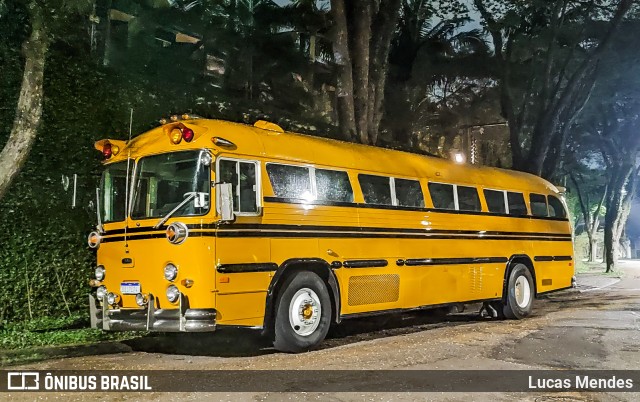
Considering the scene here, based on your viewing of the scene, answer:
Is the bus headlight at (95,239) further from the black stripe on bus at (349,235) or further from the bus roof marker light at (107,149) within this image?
the black stripe on bus at (349,235)

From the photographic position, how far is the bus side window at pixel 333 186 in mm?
9664

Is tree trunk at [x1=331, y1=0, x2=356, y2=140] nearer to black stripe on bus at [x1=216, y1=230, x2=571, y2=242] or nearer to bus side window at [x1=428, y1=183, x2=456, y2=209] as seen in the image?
bus side window at [x1=428, y1=183, x2=456, y2=209]

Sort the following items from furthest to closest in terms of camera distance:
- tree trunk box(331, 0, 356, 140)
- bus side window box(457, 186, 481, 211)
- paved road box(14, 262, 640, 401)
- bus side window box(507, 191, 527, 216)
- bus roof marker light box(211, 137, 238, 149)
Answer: tree trunk box(331, 0, 356, 140) → bus side window box(507, 191, 527, 216) → bus side window box(457, 186, 481, 211) → bus roof marker light box(211, 137, 238, 149) → paved road box(14, 262, 640, 401)

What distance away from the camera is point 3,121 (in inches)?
427

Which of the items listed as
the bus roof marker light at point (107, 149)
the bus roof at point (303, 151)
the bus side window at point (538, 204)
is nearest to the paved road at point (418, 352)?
the bus side window at point (538, 204)

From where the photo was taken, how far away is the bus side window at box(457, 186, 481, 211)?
1239 centimetres

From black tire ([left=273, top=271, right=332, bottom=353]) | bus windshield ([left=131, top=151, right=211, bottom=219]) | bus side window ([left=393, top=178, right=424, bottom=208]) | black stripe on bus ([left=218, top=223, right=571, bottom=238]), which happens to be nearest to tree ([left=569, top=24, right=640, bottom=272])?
black stripe on bus ([left=218, top=223, right=571, bottom=238])

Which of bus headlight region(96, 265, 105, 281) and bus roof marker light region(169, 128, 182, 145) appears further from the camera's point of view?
bus headlight region(96, 265, 105, 281)

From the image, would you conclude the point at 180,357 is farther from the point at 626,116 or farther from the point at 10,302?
the point at 626,116

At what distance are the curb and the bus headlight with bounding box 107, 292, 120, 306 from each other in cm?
101

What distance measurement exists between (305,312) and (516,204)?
6.46 metres

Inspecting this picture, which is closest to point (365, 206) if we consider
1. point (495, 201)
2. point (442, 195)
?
point (442, 195)

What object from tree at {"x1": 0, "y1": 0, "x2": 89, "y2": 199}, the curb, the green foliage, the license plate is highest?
tree at {"x1": 0, "y1": 0, "x2": 89, "y2": 199}

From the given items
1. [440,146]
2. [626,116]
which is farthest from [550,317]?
[626,116]
